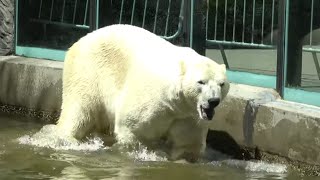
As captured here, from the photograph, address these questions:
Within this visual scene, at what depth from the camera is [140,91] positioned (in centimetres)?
623

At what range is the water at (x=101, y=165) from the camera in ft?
19.8

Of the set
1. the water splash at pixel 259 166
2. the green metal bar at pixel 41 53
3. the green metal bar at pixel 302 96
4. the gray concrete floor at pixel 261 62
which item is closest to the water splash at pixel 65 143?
the water splash at pixel 259 166

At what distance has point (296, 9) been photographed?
7.02m

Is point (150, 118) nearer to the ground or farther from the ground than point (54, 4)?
nearer to the ground

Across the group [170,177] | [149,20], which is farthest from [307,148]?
[149,20]

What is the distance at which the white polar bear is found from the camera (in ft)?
19.2

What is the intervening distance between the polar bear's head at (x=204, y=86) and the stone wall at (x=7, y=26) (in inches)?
192

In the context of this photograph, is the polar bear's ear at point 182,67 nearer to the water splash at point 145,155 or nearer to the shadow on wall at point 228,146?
the water splash at point 145,155

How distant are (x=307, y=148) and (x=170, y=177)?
122 cm

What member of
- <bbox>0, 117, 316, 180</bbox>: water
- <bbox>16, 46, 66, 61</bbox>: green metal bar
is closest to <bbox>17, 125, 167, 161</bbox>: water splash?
<bbox>0, 117, 316, 180</bbox>: water

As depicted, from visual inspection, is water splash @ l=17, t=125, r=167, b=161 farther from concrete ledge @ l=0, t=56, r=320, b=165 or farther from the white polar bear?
concrete ledge @ l=0, t=56, r=320, b=165

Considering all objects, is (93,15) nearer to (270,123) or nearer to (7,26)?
(7,26)

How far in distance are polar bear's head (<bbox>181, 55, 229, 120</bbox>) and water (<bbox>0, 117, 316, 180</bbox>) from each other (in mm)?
629

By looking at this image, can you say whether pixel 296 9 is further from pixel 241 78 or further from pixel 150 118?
pixel 150 118
